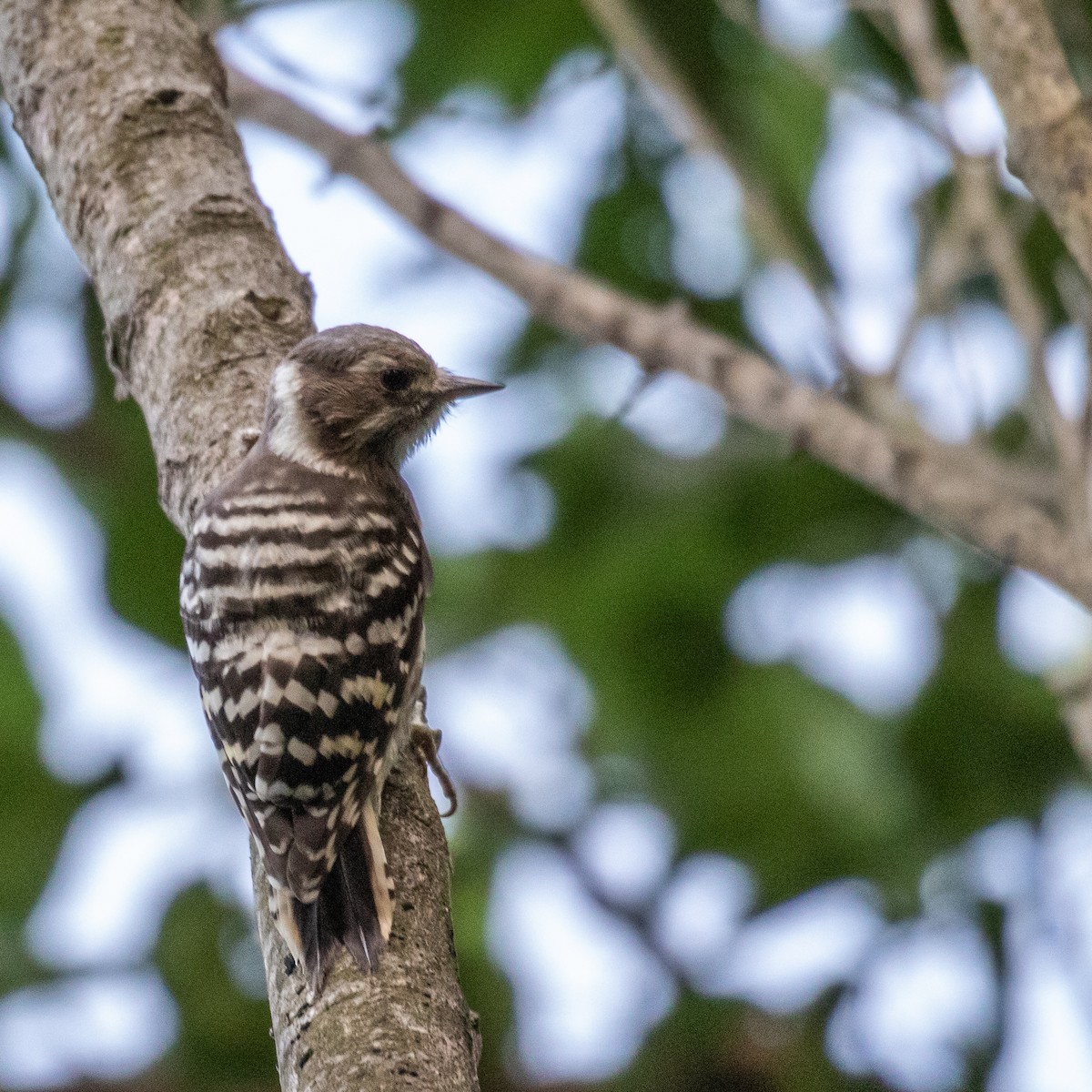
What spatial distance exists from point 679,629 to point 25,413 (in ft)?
6.83

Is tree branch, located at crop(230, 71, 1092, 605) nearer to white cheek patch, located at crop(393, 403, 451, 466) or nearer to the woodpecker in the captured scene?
white cheek patch, located at crop(393, 403, 451, 466)

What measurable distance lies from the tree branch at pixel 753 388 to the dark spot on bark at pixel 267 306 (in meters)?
0.63

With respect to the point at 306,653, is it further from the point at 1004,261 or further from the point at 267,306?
the point at 1004,261

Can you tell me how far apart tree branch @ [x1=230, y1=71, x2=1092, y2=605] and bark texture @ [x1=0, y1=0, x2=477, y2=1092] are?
1.61 ft

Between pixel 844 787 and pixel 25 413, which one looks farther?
pixel 25 413

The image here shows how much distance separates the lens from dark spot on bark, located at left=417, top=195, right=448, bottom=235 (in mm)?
3754

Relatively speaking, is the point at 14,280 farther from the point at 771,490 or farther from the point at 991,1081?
the point at 991,1081

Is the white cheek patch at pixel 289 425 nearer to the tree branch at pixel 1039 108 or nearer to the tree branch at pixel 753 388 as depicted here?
the tree branch at pixel 753 388

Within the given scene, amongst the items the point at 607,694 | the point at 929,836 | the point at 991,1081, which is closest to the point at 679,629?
the point at 607,694

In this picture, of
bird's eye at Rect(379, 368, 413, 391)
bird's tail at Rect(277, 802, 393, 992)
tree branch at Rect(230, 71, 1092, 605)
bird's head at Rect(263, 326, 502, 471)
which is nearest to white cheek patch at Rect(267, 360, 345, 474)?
bird's head at Rect(263, 326, 502, 471)

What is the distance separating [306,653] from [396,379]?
998mm

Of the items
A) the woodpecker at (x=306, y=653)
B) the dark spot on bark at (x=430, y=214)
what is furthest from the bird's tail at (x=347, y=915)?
the dark spot on bark at (x=430, y=214)

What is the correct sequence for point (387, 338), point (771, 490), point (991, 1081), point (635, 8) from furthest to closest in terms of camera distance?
1. point (771, 490)
2. point (991, 1081)
3. point (635, 8)
4. point (387, 338)

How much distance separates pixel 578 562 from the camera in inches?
202
